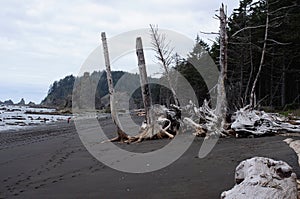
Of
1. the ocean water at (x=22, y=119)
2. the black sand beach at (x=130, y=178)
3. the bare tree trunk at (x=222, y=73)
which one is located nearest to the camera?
the black sand beach at (x=130, y=178)

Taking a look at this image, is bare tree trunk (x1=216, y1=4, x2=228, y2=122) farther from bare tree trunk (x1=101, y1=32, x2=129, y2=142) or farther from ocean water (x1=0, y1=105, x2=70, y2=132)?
ocean water (x1=0, y1=105, x2=70, y2=132)

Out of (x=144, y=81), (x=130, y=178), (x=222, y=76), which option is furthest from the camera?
(x=144, y=81)

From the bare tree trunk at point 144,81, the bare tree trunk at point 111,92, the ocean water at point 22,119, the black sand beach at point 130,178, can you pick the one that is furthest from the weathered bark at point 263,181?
the ocean water at point 22,119

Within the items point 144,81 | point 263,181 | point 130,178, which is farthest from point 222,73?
point 263,181

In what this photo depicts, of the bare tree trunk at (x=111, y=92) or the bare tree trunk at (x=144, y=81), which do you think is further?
the bare tree trunk at (x=144, y=81)

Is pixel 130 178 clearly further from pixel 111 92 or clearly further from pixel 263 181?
pixel 111 92

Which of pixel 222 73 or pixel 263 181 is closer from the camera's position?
pixel 263 181

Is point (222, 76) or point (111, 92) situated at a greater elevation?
point (222, 76)

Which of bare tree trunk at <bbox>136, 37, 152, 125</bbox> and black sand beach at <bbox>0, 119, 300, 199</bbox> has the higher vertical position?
bare tree trunk at <bbox>136, 37, 152, 125</bbox>

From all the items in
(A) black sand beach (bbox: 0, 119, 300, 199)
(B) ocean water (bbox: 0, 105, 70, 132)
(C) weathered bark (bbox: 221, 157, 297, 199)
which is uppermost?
(B) ocean water (bbox: 0, 105, 70, 132)

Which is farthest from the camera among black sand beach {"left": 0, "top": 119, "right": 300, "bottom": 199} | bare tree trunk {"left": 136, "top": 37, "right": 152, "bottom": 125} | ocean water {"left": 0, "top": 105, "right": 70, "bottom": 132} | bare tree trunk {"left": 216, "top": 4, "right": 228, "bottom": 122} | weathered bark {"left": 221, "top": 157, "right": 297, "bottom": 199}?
ocean water {"left": 0, "top": 105, "right": 70, "bottom": 132}

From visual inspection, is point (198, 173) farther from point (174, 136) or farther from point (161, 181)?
point (174, 136)

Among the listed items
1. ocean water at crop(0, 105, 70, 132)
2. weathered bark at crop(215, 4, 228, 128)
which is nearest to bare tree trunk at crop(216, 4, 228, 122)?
weathered bark at crop(215, 4, 228, 128)

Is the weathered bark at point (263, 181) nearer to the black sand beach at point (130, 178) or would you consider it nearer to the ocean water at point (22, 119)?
the black sand beach at point (130, 178)
